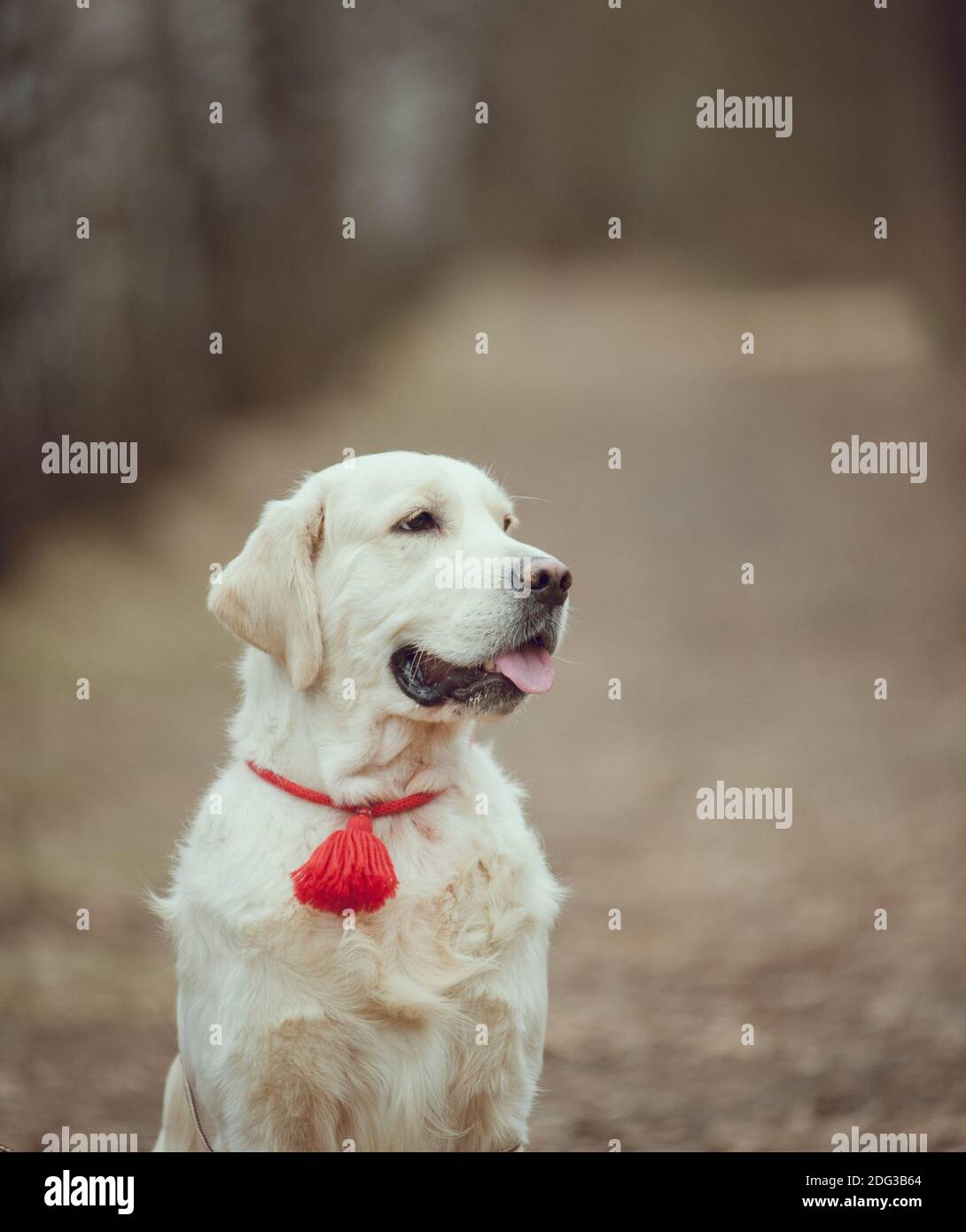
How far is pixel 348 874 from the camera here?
2.29 m

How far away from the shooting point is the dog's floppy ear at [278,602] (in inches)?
93.9

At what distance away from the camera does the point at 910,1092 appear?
341cm

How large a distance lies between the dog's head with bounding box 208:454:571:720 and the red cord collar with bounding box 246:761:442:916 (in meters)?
0.28

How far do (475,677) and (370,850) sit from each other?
403 mm

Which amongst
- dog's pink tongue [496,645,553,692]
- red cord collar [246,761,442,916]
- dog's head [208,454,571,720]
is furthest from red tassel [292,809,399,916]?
dog's pink tongue [496,645,553,692]

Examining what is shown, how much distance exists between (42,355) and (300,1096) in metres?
2.54

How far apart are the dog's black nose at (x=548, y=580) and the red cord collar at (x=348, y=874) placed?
0.57 meters
